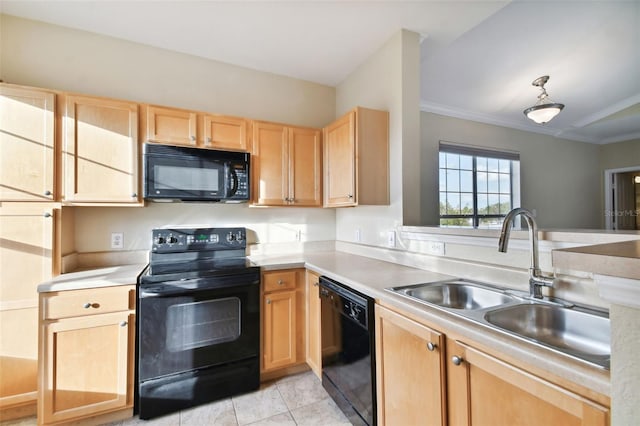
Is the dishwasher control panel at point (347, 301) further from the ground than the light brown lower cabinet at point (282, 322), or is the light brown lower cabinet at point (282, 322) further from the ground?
the dishwasher control panel at point (347, 301)

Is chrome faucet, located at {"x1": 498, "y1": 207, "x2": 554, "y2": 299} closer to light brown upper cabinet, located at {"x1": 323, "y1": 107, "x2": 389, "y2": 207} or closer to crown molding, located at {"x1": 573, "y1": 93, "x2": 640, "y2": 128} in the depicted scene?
light brown upper cabinet, located at {"x1": 323, "y1": 107, "x2": 389, "y2": 207}

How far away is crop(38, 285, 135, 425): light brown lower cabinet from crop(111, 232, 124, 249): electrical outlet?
0.63 meters

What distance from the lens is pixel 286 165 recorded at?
251 cm

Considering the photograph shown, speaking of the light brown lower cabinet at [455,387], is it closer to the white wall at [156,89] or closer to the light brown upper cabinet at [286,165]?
the light brown upper cabinet at [286,165]

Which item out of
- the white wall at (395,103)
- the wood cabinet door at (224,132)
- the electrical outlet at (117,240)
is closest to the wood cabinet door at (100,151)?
the electrical outlet at (117,240)

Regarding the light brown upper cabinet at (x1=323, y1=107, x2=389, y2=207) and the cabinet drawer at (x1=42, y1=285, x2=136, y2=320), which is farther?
the light brown upper cabinet at (x1=323, y1=107, x2=389, y2=207)

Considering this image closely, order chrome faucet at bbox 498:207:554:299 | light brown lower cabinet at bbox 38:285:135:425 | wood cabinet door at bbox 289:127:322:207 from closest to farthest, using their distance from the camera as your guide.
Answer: chrome faucet at bbox 498:207:554:299 → light brown lower cabinet at bbox 38:285:135:425 → wood cabinet door at bbox 289:127:322:207

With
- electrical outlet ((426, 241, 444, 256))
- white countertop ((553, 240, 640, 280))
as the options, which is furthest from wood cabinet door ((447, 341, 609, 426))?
electrical outlet ((426, 241, 444, 256))

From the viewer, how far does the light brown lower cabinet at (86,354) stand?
5.20ft

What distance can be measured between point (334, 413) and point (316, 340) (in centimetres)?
45

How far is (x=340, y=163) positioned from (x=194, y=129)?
3.87 ft

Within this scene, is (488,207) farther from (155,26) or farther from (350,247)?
(155,26)

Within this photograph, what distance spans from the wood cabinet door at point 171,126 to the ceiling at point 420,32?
2.16 feet

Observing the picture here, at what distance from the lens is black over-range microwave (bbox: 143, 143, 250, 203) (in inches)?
80.2
